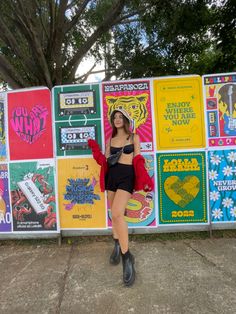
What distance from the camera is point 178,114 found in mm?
4586

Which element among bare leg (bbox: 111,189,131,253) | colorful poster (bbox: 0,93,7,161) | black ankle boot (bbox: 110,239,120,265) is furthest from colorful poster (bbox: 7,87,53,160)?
black ankle boot (bbox: 110,239,120,265)

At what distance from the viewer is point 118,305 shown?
3100mm

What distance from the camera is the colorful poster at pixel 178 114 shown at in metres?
4.57

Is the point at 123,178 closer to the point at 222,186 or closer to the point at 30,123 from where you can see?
the point at 222,186

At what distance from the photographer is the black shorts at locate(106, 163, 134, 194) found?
12.1 ft

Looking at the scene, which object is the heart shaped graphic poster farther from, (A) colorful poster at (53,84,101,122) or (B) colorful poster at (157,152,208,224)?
(A) colorful poster at (53,84,101,122)

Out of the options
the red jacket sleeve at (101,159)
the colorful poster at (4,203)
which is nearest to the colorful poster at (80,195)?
the red jacket sleeve at (101,159)

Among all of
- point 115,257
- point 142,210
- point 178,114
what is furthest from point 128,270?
point 178,114

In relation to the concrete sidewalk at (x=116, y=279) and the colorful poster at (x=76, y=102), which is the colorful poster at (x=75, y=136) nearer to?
the colorful poster at (x=76, y=102)

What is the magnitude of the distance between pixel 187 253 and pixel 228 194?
1057mm

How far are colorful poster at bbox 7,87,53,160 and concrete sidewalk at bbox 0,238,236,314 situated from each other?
4.72 feet

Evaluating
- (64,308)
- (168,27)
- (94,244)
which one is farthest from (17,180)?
(168,27)

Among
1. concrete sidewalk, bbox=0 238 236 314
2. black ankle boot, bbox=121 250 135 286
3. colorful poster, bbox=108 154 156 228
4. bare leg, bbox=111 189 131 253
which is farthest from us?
colorful poster, bbox=108 154 156 228

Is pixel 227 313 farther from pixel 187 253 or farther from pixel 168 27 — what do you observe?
pixel 168 27
